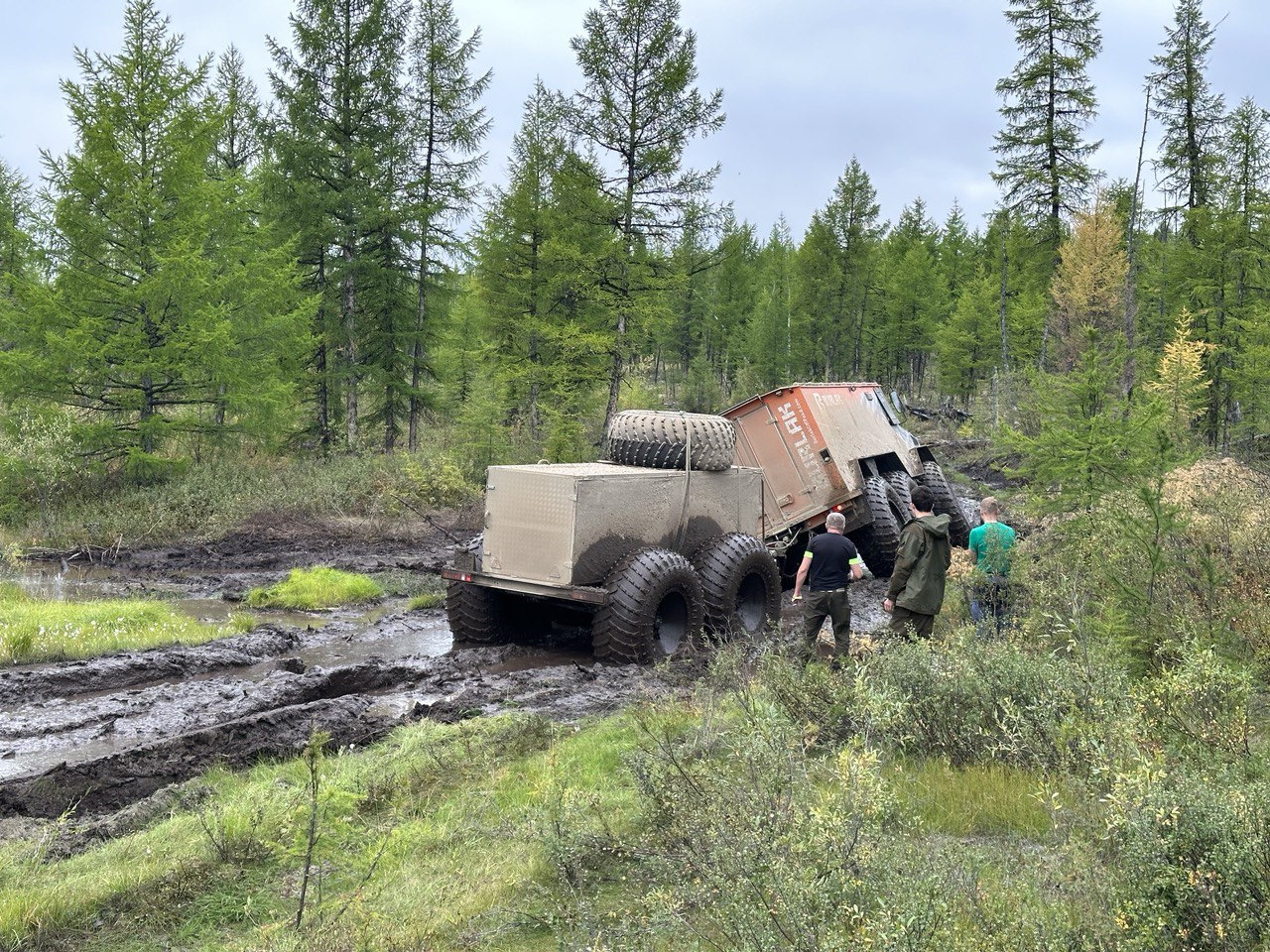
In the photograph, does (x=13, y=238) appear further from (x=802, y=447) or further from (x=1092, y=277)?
(x=1092, y=277)

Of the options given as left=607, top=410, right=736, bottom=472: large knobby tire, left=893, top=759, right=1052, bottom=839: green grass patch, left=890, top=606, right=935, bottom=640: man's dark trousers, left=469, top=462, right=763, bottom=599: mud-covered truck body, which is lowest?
left=893, top=759, right=1052, bottom=839: green grass patch

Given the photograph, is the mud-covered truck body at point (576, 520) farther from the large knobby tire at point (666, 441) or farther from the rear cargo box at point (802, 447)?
the rear cargo box at point (802, 447)

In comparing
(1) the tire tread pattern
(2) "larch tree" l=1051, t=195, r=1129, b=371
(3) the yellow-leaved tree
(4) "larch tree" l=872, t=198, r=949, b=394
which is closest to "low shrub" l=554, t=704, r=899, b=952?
(3) the yellow-leaved tree

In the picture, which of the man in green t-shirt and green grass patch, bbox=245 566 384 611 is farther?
green grass patch, bbox=245 566 384 611

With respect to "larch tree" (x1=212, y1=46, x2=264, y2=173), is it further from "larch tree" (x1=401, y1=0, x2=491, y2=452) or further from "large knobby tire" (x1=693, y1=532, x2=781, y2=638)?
"large knobby tire" (x1=693, y1=532, x2=781, y2=638)

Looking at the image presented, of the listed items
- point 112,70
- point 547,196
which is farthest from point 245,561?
point 547,196

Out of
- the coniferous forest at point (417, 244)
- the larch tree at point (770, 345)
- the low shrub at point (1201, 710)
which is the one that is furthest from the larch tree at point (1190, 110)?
the low shrub at point (1201, 710)

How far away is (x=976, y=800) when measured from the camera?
5039 mm

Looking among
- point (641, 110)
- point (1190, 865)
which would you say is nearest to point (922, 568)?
point (1190, 865)

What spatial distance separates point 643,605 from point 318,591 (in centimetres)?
628

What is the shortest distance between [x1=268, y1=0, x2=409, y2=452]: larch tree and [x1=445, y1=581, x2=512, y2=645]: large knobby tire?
14272mm

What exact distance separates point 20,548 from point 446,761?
535 inches

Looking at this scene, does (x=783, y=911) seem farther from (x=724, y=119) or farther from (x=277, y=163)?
(x=277, y=163)

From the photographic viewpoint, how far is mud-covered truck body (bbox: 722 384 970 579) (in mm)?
14359
